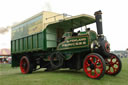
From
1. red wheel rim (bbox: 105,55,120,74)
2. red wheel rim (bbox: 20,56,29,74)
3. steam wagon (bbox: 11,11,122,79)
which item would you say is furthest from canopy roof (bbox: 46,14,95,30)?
red wheel rim (bbox: 20,56,29,74)

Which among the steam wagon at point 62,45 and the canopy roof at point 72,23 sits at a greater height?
the canopy roof at point 72,23

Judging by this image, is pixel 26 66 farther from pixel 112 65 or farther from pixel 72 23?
pixel 112 65

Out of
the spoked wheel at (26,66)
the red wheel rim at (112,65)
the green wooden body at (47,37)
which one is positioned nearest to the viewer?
the green wooden body at (47,37)

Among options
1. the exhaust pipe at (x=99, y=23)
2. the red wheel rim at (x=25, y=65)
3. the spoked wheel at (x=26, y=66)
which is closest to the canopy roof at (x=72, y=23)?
the exhaust pipe at (x=99, y=23)

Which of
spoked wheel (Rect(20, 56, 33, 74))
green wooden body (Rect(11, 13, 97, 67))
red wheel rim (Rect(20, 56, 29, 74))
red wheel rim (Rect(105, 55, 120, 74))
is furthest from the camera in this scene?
red wheel rim (Rect(20, 56, 29, 74))

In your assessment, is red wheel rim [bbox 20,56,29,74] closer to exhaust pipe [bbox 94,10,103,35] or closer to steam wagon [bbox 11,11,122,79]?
steam wagon [bbox 11,11,122,79]

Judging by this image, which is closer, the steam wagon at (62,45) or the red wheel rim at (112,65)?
the steam wagon at (62,45)

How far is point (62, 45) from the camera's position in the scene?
775 cm

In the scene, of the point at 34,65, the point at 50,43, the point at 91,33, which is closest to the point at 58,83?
the point at 91,33

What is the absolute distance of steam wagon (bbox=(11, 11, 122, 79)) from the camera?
21.6 ft

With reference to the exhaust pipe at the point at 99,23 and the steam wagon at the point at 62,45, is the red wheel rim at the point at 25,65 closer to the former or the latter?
the steam wagon at the point at 62,45

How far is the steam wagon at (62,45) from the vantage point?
658 centimetres

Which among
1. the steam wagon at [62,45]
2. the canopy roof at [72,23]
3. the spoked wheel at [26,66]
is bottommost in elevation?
the spoked wheel at [26,66]

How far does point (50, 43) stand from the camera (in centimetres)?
868
